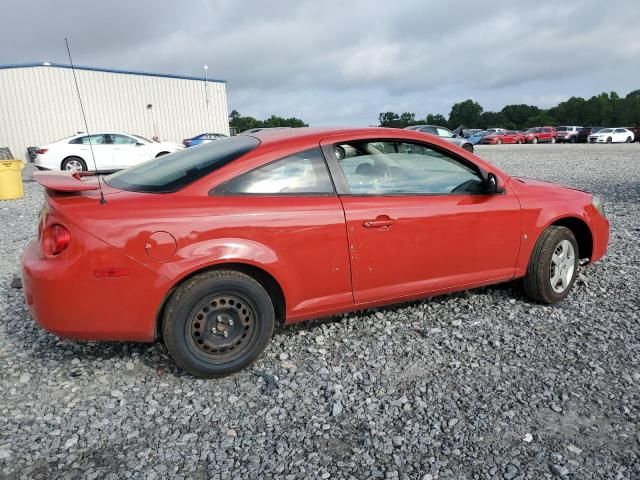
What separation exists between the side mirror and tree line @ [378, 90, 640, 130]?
6354 cm

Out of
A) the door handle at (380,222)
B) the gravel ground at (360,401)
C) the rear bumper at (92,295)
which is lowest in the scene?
the gravel ground at (360,401)

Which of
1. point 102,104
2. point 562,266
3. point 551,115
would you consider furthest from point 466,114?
point 562,266

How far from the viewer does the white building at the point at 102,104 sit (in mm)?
25250

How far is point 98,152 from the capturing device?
15.5 meters

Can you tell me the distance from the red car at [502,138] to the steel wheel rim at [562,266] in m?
40.5

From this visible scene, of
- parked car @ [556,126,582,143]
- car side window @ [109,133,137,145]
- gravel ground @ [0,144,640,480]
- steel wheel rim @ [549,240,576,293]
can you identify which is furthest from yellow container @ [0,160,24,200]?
parked car @ [556,126,582,143]

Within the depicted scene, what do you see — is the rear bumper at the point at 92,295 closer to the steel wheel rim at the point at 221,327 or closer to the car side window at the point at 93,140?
the steel wheel rim at the point at 221,327

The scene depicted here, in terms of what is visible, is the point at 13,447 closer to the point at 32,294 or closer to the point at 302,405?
the point at 32,294

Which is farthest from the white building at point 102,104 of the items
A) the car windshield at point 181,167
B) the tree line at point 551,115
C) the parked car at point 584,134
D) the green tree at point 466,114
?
the green tree at point 466,114

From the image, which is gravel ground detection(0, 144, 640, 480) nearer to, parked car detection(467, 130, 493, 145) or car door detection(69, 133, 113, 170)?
car door detection(69, 133, 113, 170)

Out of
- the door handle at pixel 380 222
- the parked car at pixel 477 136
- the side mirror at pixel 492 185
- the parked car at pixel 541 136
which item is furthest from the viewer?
the parked car at pixel 541 136

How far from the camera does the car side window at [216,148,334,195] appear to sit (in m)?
3.04

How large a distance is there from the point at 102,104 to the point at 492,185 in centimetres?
2813

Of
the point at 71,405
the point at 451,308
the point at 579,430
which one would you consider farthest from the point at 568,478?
the point at 71,405
